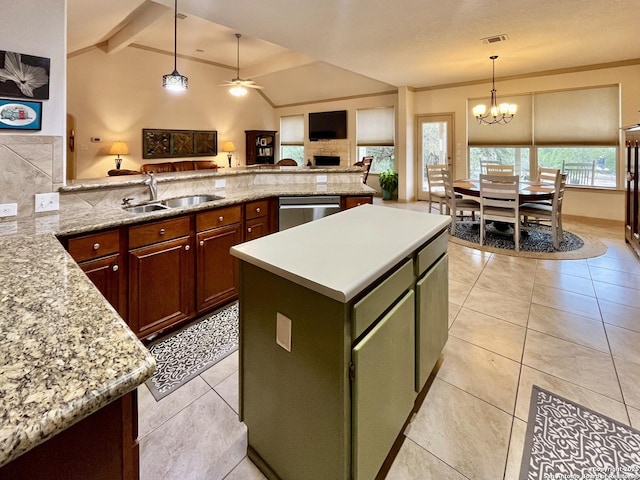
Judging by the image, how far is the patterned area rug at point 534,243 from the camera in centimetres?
415

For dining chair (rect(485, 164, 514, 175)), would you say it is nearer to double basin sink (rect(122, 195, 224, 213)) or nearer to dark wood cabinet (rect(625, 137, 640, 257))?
dark wood cabinet (rect(625, 137, 640, 257))

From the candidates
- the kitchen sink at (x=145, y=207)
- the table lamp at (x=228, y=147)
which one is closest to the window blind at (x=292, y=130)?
the table lamp at (x=228, y=147)

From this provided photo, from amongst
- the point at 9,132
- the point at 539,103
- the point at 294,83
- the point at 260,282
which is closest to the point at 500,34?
the point at 539,103

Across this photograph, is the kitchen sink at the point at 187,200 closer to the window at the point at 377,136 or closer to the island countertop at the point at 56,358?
the island countertop at the point at 56,358

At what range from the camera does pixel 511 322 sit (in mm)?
2602

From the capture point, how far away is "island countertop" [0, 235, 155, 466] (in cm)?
51

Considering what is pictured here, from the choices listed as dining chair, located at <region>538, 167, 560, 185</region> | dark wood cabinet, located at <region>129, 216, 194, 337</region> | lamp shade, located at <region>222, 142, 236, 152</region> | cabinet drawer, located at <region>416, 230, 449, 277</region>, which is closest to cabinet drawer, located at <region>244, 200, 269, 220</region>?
dark wood cabinet, located at <region>129, 216, 194, 337</region>

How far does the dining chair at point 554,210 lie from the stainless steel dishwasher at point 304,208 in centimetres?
266

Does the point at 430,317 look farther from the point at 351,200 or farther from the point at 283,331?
the point at 351,200

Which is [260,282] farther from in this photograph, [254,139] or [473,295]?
[254,139]

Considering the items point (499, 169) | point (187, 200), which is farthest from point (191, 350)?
point (499, 169)

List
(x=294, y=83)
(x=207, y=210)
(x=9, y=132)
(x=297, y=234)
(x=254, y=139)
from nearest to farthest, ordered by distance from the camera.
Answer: (x=297, y=234), (x=9, y=132), (x=207, y=210), (x=294, y=83), (x=254, y=139)

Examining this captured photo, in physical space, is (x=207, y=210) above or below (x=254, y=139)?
below

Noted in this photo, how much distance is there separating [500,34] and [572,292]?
3230 mm
